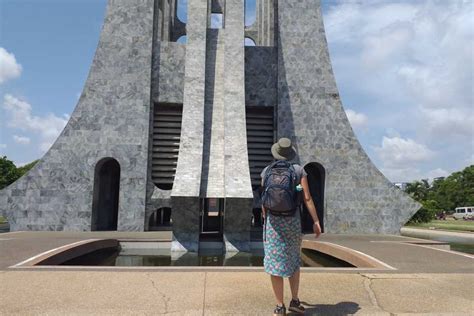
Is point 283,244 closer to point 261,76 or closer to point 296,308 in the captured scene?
point 296,308

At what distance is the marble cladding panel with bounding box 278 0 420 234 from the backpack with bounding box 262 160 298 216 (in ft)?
41.0

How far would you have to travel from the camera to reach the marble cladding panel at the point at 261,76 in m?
17.0

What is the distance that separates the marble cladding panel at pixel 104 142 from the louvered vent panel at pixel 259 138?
15.7 feet

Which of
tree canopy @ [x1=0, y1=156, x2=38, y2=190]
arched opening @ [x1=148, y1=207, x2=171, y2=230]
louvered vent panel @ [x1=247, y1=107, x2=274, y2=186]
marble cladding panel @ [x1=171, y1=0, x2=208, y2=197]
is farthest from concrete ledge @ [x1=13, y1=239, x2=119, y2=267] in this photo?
tree canopy @ [x1=0, y1=156, x2=38, y2=190]

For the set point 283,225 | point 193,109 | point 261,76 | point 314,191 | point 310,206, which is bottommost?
point 283,225

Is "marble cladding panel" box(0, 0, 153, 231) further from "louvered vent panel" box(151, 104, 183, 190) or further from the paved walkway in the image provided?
the paved walkway

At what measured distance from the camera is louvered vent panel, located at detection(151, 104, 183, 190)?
16.4 metres

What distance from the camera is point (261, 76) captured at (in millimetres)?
17188

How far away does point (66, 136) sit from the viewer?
610 inches

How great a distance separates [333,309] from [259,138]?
530 inches

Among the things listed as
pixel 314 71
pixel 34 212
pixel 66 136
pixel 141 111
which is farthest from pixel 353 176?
pixel 34 212

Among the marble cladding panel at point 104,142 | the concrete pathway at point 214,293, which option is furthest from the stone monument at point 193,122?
the concrete pathway at point 214,293

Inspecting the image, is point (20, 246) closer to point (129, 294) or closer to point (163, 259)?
point (163, 259)

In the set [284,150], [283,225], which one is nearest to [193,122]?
[284,150]
